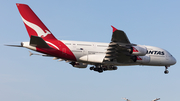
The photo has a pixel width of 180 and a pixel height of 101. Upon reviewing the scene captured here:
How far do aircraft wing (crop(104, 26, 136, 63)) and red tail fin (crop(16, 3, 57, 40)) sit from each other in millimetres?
7696

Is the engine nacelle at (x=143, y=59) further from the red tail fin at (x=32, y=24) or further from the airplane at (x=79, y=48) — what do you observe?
the red tail fin at (x=32, y=24)

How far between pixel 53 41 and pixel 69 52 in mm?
2470

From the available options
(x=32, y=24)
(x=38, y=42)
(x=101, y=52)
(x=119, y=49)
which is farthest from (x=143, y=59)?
(x=32, y=24)

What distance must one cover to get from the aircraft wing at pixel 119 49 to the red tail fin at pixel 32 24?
770 cm

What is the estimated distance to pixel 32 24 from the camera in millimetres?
34875

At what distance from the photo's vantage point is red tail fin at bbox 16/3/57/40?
114 ft

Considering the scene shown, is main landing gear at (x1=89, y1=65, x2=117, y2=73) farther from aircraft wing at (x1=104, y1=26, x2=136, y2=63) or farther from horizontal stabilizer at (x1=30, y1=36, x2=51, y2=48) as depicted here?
horizontal stabilizer at (x1=30, y1=36, x2=51, y2=48)

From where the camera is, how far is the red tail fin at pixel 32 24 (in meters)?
34.8

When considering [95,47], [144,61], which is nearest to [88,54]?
[95,47]

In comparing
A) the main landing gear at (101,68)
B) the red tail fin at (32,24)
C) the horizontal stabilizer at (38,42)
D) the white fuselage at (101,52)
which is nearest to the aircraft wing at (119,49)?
the white fuselage at (101,52)

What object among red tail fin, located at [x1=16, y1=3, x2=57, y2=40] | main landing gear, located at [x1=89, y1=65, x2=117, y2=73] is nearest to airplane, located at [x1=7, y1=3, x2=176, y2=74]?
red tail fin, located at [x1=16, y1=3, x2=57, y2=40]

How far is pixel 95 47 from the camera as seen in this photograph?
118 ft

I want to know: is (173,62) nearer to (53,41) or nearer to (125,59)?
(125,59)

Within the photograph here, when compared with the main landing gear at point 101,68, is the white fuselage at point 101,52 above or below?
above
